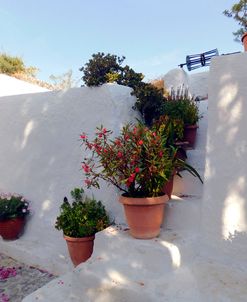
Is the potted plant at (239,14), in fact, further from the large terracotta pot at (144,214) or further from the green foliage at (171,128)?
the large terracotta pot at (144,214)

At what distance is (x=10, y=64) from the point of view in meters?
11.3

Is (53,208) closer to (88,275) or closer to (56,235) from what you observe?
(56,235)

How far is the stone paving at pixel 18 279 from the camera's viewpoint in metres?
3.46

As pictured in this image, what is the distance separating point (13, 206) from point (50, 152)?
1078mm

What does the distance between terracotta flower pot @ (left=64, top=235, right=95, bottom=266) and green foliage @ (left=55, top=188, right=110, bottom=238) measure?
8 centimetres

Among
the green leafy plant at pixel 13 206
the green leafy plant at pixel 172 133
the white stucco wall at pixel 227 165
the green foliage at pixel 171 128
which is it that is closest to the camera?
the white stucco wall at pixel 227 165

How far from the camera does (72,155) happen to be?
4535 mm

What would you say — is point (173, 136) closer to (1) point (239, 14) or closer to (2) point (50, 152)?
(2) point (50, 152)

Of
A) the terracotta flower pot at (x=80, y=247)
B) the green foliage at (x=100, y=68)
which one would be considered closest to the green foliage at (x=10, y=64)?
the green foliage at (x=100, y=68)

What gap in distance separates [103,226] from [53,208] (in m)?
1.23

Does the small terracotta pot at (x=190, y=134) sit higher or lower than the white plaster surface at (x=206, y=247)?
higher

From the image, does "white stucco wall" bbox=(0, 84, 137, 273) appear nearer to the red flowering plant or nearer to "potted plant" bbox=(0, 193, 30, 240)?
"potted plant" bbox=(0, 193, 30, 240)

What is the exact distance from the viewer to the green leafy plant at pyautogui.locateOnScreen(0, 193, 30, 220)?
183 inches

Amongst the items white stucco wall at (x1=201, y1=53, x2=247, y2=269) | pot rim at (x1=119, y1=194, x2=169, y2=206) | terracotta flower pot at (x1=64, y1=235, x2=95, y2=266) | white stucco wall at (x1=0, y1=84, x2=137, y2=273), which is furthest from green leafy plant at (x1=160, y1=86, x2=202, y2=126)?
terracotta flower pot at (x1=64, y1=235, x2=95, y2=266)
